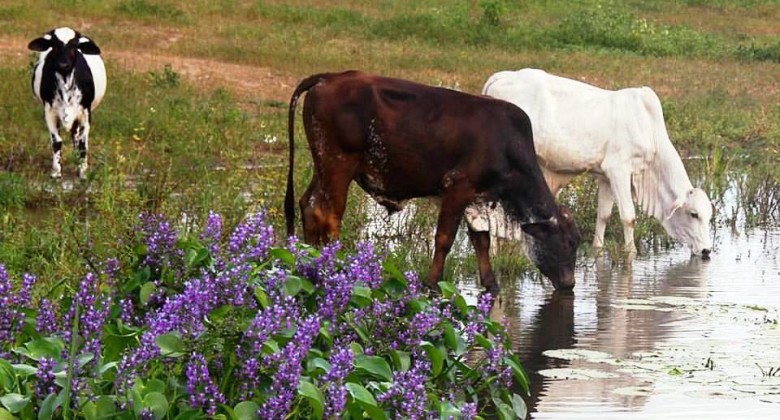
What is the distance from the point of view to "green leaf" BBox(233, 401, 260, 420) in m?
4.62

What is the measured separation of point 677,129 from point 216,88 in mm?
5327

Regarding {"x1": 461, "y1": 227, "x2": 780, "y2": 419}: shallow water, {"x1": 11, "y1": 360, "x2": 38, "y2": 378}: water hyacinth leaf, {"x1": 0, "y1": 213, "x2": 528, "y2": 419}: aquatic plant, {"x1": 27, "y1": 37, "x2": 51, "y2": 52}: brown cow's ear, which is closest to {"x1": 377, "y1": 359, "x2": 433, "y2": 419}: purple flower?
{"x1": 0, "y1": 213, "x2": 528, "y2": 419}: aquatic plant

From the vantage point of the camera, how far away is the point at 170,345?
4.66 meters

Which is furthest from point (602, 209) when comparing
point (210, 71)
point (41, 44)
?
point (210, 71)

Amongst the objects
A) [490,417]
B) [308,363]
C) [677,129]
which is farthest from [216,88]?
[308,363]

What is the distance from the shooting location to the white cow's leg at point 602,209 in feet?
37.4

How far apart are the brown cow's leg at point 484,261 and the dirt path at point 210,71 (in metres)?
9.71

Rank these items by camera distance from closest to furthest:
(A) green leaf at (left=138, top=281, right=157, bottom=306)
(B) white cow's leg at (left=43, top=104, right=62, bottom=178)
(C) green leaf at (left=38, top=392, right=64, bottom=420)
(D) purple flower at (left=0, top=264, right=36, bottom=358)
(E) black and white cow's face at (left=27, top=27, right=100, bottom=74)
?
(C) green leaf at (left=38, top=392, right=64, bottom=420) → (D) purple flower at (left=0, top=264, right=36, bottom=358) → (A) green leaf at (left=138, top=281, right=157, bottom=306) → (B) white cow's leg at (left=43, top=104, right=62, bottom=178) → (E) black and white cow's face at (left=27, top=27, right=100, bottom=74)

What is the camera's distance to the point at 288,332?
15.9ft

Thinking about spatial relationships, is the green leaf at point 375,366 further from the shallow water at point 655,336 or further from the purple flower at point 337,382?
the shallow water at point 655,336

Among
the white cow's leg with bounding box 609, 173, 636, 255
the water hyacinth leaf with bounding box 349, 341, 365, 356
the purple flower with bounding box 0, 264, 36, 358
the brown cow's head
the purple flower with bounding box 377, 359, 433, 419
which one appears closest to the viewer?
the purple flower with bounding box 377, 359, 433, 419

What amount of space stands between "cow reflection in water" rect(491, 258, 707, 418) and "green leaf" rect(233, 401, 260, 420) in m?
2.17

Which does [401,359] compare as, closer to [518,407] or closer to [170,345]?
[518,407]

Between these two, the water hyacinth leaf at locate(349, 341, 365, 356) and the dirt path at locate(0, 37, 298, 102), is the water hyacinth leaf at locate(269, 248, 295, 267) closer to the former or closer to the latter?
the water hyacinth leaf at locate(349, 341, 365, 356)
